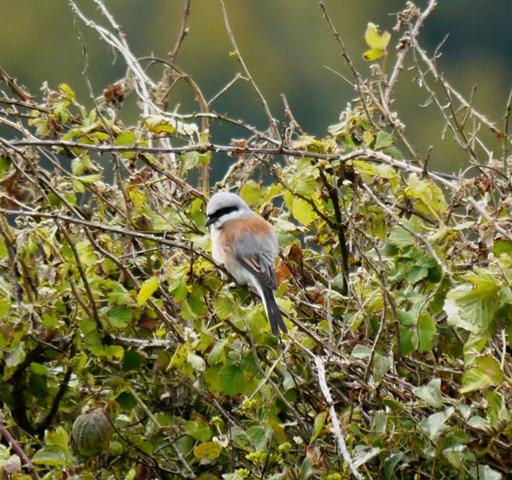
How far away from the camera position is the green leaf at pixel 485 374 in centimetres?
284

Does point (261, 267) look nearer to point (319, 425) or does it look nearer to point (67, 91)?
point (67, 91)

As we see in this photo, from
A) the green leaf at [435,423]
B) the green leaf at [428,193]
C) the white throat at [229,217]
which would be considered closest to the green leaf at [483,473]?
the green leaf at [435,423]

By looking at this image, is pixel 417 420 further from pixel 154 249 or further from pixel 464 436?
pixel 154 249

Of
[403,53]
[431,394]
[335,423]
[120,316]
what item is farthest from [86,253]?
[403,53]

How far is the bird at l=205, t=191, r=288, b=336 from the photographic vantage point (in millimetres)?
3984

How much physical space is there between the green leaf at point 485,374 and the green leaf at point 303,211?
0.92 meters

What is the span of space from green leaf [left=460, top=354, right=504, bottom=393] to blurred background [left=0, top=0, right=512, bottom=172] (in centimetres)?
2777

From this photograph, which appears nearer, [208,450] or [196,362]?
[196,362]

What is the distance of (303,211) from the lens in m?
3.64

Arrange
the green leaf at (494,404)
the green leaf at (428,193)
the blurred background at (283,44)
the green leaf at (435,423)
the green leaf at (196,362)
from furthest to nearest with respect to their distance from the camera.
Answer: the blurred background at (283,44) → the green leaf at (196,362) → the green leaf at (428,193) → the green leaf at (435,423) → the green leaf at (494,404)

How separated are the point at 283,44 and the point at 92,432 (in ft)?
121

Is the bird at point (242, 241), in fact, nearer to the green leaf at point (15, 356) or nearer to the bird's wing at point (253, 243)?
the bird's wing at point (253, 243)

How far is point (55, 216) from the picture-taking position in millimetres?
Answer: 3248

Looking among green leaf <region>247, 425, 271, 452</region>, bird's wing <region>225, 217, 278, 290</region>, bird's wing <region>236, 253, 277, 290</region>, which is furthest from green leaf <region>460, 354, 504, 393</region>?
bird's wing <region>225, 217, 278, 290</region>
